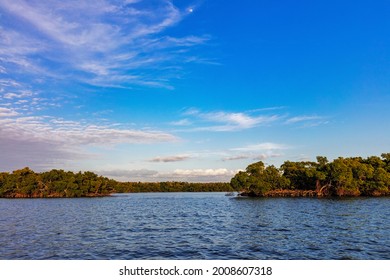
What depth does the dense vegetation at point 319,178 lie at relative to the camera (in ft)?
411

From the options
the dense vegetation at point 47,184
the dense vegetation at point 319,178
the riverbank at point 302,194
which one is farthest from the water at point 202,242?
the dense vegetation at point 47,184

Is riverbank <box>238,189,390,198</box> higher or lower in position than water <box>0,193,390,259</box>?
higher

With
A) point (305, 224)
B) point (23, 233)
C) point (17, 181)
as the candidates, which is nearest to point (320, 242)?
point (305, 224)

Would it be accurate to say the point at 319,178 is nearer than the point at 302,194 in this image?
Yes

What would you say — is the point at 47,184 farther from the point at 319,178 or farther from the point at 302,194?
the point at 319,178

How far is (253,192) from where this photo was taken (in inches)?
5635

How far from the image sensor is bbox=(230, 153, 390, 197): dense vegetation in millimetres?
125125

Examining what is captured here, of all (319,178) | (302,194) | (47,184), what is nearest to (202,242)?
(319,178)

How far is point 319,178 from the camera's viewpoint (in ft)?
422

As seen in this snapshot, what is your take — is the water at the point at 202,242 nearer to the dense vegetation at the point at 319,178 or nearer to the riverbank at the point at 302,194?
the dense vegetation at the point at 319,178

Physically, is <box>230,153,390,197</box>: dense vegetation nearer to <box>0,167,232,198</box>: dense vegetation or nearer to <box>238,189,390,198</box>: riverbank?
<box>238,189,390,198</box>: riverbank

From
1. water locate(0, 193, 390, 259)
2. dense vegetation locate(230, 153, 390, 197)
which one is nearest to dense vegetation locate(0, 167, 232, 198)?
dense vegetation locate(230, 153, 390, 197)
